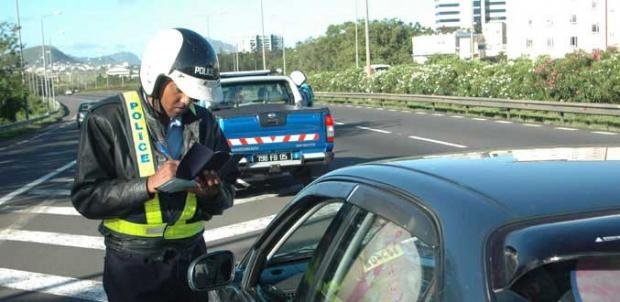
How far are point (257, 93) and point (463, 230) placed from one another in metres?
11.1

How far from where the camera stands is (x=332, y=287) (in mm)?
2438

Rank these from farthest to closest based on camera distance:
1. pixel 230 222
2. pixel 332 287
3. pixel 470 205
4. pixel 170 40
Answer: pixel 230 222
pixel 170 40
pixel 332 287
pixel 470 205

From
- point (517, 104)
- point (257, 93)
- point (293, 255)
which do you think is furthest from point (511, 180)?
point (517, 104)

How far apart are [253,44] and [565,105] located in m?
39.6

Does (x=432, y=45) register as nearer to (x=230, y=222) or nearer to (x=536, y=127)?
(x=536, y=127)

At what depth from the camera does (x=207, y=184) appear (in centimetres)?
312

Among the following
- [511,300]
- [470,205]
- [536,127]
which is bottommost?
[536,127]

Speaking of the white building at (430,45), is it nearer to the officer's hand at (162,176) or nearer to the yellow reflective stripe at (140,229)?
the yellow reflective stripe at (140,229)

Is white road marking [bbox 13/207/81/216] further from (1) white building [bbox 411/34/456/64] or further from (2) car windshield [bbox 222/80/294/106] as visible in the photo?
(1) white building [bbox 411/34/456/64]

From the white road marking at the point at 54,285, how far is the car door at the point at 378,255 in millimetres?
4091

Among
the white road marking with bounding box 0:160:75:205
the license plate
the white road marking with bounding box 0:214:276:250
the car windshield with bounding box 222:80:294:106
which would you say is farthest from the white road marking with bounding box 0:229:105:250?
the car windshield with bounding box 222:80:294:106

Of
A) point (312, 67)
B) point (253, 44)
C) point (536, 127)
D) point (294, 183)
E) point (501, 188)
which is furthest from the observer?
point (312, 67)

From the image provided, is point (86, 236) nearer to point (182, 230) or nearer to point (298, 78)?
point (298, 78)

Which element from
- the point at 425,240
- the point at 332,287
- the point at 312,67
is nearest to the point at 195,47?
the point at 332,287
